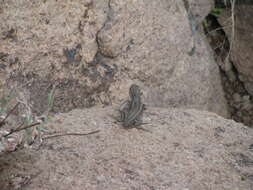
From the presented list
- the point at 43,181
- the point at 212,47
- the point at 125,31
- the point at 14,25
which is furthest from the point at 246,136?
the point at 212,47

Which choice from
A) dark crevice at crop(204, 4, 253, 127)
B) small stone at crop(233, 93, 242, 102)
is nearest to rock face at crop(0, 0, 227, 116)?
dark crevice at crop(204, 4, 253, 127)

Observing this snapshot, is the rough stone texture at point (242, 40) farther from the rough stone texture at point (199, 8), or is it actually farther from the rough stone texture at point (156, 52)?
the rough stone texture at point (156, 52)

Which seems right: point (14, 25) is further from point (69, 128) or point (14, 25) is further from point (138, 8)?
point (138, 8)

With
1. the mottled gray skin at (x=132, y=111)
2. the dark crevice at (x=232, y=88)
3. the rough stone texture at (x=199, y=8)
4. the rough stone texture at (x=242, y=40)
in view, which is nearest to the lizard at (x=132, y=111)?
the mottled gray skin at (x=132, y=111)

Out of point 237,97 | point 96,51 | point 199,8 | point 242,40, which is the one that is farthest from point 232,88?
point 96,51

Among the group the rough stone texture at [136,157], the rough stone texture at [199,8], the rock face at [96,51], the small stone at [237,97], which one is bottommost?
the small stone at [237,97]

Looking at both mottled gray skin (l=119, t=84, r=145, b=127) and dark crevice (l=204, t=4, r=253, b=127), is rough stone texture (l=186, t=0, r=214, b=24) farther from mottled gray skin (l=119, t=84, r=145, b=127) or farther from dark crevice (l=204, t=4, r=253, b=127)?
mottled gray skin (l=119, t=84, r=145, b=127)
